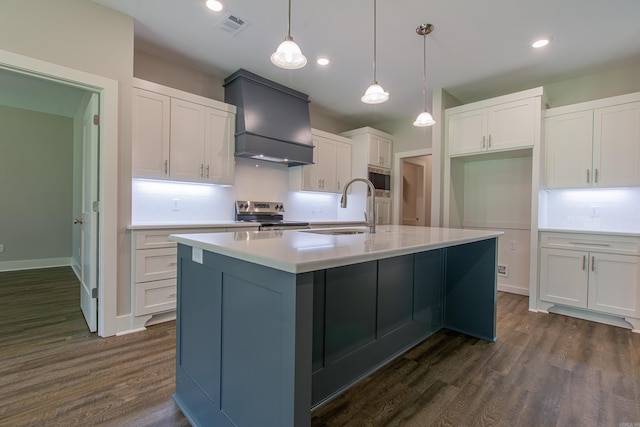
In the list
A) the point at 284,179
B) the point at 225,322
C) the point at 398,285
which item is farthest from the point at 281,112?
the point at 225,322

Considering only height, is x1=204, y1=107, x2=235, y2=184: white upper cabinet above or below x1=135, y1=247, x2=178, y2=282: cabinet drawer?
above

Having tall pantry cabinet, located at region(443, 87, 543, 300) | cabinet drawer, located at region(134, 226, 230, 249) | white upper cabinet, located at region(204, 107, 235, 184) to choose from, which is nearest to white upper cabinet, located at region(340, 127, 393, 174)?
tall pantry cabinet, located at region(443, 87, 543, 300)

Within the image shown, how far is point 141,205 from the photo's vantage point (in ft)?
10.7

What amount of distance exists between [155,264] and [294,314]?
2270 mm

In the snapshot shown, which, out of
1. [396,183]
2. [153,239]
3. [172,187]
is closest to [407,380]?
[153,239]

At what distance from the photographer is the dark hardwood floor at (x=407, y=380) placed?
62.3 inches

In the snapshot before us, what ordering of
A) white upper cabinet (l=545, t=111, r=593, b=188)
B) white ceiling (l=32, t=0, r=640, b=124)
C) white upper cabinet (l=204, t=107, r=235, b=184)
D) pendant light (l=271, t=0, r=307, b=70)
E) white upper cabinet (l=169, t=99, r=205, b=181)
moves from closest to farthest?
pendant light (l=271, t=0, r=307, b=70) → white ceiling (l=32, t=0, r=640, b=124) → white upper cabinet (l=169, t=99, r=205, b=181) → white upper cabinet (l=545, t=111, r=593, b=188) → white upper cabinet (l=204, t=107, r=235, b=184)

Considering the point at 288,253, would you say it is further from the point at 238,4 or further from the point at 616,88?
the point at 616,88

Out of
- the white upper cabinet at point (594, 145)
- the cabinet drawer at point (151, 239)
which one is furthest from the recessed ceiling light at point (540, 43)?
the cabinet drawer at point (151, 239)

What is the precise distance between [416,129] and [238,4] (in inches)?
139

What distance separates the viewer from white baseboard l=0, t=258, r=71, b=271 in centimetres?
480

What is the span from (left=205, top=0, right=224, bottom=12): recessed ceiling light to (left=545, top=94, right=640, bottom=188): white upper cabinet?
12.0ft

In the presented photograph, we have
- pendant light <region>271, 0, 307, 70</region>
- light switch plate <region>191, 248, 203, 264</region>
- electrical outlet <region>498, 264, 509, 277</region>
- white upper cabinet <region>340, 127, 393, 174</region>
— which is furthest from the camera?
white upper cabinet <region>340, 127, 393, 174</region>

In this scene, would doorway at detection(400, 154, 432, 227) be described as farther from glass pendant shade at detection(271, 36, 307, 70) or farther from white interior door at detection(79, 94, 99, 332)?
white interior door at detection(79, 94, 99, 332)
